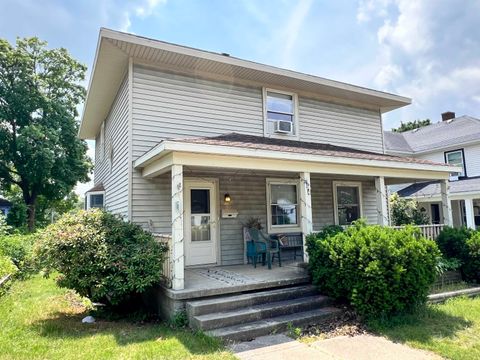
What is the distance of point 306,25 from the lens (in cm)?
964

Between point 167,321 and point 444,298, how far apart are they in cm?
541

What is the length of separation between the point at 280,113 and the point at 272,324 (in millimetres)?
6294

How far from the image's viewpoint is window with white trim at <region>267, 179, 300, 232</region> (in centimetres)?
914

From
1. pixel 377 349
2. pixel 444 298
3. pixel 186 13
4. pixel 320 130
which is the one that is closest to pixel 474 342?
pixel 377 349

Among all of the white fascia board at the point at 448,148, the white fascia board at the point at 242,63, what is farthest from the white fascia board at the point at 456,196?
the white fascia board at the point at 242,63

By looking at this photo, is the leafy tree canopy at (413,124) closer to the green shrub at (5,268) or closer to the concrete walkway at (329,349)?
the concrete walkway at (329,349)

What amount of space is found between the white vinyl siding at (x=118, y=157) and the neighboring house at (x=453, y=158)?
14184 millimetres

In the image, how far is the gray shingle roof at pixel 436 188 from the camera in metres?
14.7

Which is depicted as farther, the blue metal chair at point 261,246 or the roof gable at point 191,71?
the blue metal chair at point 261,246

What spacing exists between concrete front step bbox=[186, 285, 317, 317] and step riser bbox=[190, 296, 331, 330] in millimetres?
214

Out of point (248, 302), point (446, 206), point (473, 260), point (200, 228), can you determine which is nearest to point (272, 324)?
point (248, 302)

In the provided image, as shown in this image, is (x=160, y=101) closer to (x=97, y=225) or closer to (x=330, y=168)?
(x=97, y=225)

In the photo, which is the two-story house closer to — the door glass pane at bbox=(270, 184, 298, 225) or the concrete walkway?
the door glass pane at bbox=(270, 184, 298, 225)

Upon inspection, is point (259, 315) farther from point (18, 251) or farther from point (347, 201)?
point (18, 251)
